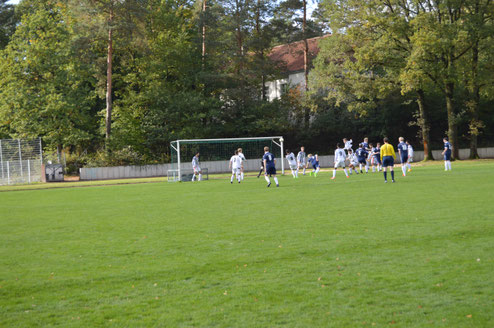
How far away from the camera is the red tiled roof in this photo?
50.7 m

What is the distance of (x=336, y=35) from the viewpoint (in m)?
44.8

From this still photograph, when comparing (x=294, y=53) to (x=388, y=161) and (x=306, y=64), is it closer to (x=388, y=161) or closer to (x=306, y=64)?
(x=306, y=64)

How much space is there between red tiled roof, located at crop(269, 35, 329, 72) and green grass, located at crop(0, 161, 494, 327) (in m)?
39.5

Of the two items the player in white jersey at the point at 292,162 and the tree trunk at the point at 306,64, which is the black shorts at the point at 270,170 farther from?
the tree trunk at the point at 306,64

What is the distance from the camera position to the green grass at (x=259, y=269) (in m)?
5.24

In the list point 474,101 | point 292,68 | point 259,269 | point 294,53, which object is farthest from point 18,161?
point 474,101

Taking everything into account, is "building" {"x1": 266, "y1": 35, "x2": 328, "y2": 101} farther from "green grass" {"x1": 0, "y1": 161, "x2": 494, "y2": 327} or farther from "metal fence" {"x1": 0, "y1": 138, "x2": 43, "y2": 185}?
"green grass" {"x1": 0, "y1": 161, "x2": 494, "y2": 327}

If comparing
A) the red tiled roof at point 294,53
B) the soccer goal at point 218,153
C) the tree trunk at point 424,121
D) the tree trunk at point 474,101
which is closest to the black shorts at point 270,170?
the soccer goal at point 218,153

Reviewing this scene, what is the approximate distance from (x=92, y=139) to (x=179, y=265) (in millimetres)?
44153

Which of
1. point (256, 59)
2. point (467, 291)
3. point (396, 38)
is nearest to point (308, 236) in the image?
point (467, 291)

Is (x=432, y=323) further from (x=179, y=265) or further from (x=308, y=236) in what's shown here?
(x=308, y=236)

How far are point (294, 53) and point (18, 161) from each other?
93.7 ft

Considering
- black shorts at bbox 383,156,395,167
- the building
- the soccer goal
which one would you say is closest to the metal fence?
the soccer goal

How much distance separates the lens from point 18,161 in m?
37.3
